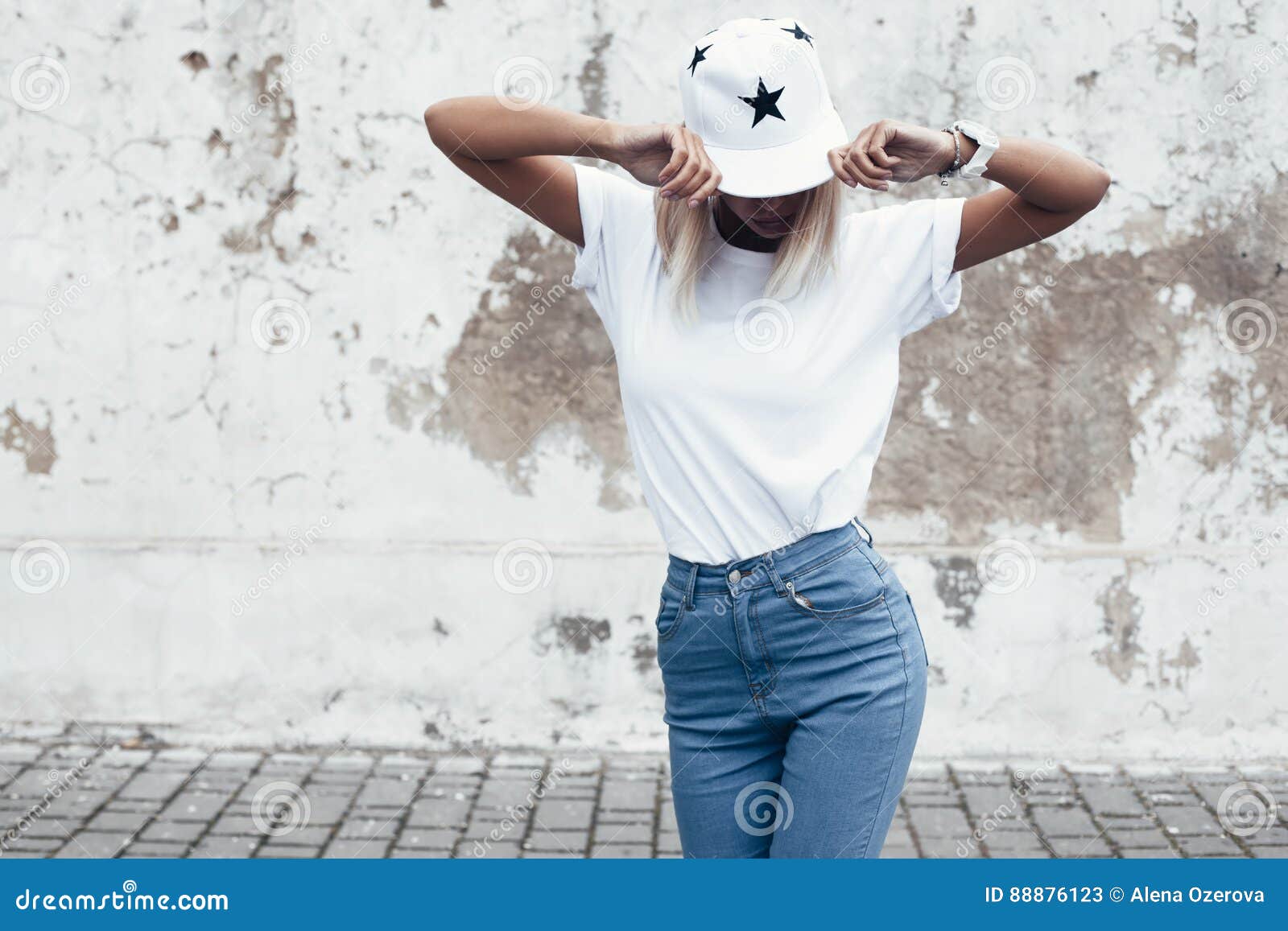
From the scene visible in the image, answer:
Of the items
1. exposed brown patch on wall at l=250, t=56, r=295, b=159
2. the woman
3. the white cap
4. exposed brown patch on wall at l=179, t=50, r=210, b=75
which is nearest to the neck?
the woman

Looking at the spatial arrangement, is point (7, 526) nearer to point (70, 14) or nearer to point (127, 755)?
point (127, 755)

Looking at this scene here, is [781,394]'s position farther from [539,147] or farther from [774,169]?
[539,147]

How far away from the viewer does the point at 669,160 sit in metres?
2.23

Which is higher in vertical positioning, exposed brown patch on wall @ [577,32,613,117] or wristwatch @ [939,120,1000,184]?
wristwatch @ [939,120,1000,184]

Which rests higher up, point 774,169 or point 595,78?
point 774,169

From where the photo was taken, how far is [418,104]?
490 centimetres

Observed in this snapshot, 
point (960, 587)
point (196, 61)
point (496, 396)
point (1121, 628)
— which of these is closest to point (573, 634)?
point (496, 396)

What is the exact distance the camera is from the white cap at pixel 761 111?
2145 millimetres

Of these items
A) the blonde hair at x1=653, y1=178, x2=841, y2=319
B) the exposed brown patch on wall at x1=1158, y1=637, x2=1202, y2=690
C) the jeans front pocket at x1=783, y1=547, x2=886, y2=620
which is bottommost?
the exposed brown patch on wall at x1=1158, y1=637, x2=1202, y2=690

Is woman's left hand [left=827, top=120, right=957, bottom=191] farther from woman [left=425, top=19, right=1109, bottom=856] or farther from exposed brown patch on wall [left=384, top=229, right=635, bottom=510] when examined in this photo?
exposed brown patch on wall [left=384, top=229, right=635, bottom=510]

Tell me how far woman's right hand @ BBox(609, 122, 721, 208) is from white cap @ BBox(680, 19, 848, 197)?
4 centimetres

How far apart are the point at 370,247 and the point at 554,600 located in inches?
58.8

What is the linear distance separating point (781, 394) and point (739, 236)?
304 millimetres

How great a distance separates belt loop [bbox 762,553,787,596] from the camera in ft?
6.95
